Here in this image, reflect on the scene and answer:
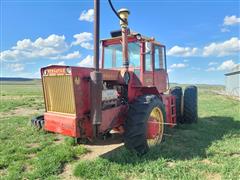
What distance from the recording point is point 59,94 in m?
4.84

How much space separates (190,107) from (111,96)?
3943mm

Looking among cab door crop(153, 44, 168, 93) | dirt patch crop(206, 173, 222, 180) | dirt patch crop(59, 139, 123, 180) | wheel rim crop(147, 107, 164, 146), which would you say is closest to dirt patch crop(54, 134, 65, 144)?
dirt patch crop(59, 139, 123, 180)

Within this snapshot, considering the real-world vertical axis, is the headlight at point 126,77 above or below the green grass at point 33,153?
above

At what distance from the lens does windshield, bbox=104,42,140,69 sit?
6.30 meters

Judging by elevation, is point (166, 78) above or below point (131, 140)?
above

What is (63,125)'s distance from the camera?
466cm

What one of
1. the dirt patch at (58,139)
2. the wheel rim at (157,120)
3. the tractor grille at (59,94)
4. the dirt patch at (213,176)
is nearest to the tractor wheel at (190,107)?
the wheel rim at (157,120)

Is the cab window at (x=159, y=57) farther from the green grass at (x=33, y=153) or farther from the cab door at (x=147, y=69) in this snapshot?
the green grass at (x=33, y=153)

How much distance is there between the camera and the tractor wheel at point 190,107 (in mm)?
8297

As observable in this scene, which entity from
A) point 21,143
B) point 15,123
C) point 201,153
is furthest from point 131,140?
point 15,123

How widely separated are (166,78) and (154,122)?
2161 millimetres

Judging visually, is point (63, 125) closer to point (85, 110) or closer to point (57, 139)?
point (85, 110)

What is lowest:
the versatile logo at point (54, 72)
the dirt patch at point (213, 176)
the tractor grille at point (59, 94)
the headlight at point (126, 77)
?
the dirt patch at point (213, 176)

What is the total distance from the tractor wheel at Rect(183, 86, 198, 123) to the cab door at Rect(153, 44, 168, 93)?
46.3 inches
